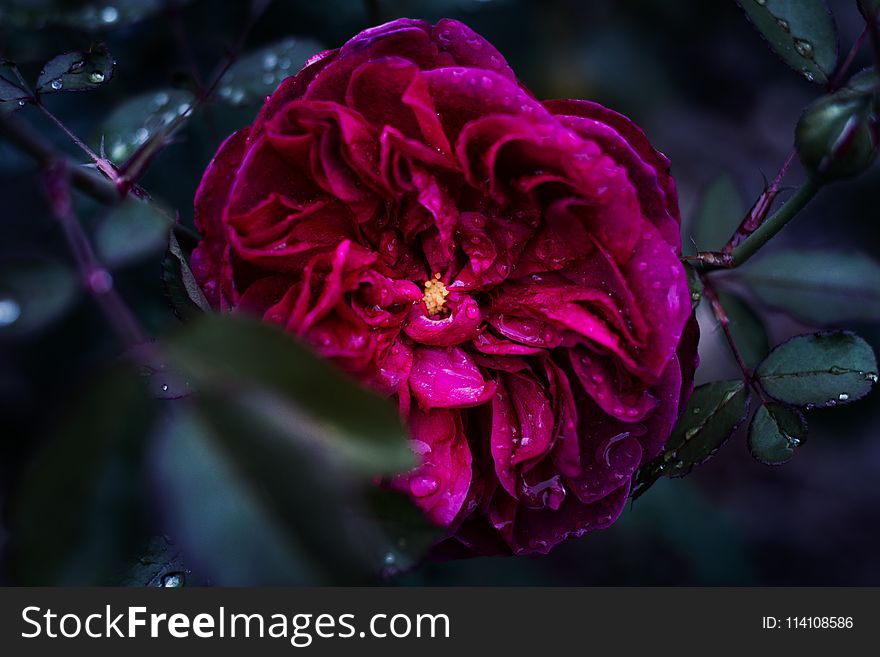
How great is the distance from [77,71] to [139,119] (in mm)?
117

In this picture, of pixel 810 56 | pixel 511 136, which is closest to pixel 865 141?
pixel 810 56

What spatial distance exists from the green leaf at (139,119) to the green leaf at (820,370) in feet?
2.33

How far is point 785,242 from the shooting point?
204 centimetres

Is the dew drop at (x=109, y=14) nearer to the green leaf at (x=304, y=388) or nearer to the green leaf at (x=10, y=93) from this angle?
the green leaf at (x=10, y=93)

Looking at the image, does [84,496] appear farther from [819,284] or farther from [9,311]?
[819,284]

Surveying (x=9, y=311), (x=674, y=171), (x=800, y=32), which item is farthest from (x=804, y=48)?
(x=674, y=171)

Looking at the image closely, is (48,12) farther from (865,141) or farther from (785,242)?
(785,242)

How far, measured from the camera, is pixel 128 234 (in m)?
0.67

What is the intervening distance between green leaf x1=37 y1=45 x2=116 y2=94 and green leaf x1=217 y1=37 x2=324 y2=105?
167 millimetres

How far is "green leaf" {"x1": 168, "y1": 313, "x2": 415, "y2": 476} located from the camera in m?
0.45

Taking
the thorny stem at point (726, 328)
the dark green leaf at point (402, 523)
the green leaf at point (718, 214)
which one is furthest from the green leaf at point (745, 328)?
the dark green leaf at point (402, 523)

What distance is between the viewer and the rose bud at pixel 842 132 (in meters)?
0.67

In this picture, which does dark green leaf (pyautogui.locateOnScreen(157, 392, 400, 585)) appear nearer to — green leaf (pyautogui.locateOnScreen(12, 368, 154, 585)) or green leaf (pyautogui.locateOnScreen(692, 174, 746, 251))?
green leaf (pyautogui.locateOnScreen(12, 368, 154, 585))

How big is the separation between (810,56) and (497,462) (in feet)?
1.70
